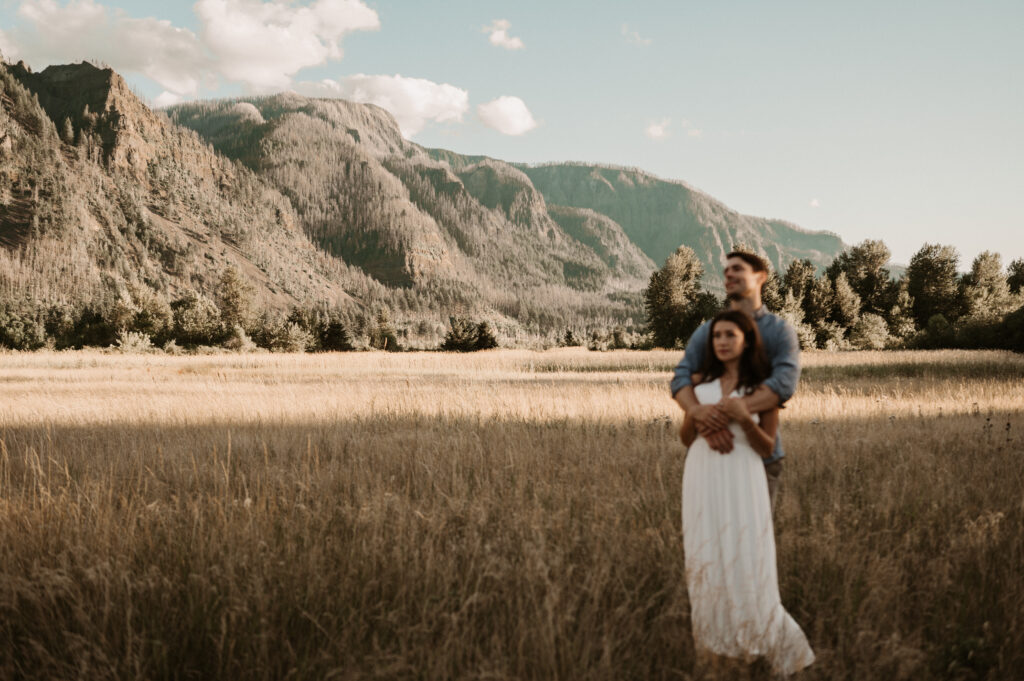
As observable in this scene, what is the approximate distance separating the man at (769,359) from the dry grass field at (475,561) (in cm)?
114

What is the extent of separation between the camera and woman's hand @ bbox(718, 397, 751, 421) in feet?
8.48

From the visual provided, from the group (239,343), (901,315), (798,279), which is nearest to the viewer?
(239,343)

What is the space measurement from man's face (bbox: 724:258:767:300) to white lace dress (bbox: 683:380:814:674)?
614 millimetres

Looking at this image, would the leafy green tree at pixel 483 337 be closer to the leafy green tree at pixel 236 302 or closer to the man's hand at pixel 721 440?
the leafy green tree at pixel 236 302

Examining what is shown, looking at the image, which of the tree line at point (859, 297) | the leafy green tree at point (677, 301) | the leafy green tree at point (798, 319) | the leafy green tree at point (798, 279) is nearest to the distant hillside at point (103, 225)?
the leafy green tree at point (677, 301)

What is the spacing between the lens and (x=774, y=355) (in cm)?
295

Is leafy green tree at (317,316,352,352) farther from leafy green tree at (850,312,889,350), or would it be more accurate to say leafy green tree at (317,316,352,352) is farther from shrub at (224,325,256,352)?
leafy green tree at (850,312,889,350)

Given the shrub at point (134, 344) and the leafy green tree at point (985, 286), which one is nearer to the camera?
the shrub at point (134, 344)

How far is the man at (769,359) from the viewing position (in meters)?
2.67

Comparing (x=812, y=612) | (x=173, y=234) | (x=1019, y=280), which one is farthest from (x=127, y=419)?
(x=173, y=234)

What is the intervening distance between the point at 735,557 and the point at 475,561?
195 centimetres

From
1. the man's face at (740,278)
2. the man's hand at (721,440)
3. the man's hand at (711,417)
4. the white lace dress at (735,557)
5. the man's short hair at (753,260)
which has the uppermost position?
the man's short hair at (753,260)

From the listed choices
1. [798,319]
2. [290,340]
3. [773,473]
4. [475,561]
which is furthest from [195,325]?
[773,473]

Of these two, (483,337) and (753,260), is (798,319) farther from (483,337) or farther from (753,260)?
(753,260)
